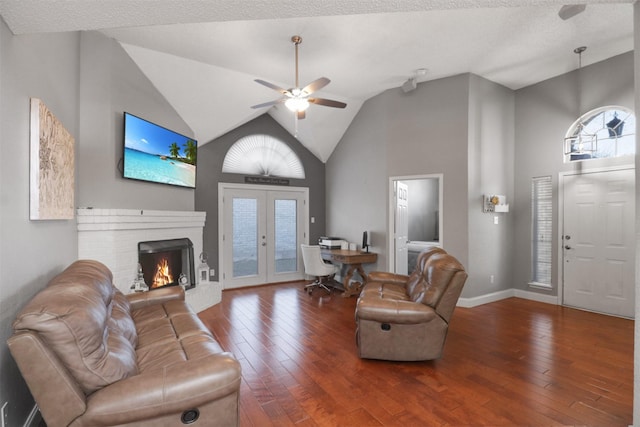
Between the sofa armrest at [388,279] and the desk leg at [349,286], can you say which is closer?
the sofa armrest at [388,279]

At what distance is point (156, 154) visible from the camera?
13.3 ft

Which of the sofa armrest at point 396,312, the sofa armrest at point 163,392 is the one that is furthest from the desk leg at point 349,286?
the sofa armrest at point 163,392

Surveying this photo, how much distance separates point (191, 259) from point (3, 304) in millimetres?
3081

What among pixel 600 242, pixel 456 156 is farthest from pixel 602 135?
pixel 456 156

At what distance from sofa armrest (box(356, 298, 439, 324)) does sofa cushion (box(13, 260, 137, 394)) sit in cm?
179

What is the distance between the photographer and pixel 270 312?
4.34 m

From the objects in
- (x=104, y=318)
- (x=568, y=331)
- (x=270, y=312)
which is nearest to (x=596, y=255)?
(x=568, y=331)

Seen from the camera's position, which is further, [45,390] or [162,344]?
[162,344]

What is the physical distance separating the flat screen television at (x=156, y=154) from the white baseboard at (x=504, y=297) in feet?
15.0

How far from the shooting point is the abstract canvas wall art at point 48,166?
1860 millimetres

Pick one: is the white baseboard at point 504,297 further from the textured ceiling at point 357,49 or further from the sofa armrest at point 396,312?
the textured ceiling at point 357,49

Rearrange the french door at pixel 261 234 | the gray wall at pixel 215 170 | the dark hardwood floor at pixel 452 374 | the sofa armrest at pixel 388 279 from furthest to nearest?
the french door at pixel 261 234 → the gray wall at pixel 215 170 → the sofa armrest at pixel 388 279 → the dark hardwood floor at pixel 452 374

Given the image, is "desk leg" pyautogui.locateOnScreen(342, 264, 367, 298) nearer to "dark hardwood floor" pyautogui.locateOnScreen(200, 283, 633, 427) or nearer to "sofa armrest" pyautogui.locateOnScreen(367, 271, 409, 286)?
"dark hardwood floor" pyautogui.locateOnScreen(200, 283, 633, 427)

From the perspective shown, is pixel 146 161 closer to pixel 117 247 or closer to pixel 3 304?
pixel 117 247
